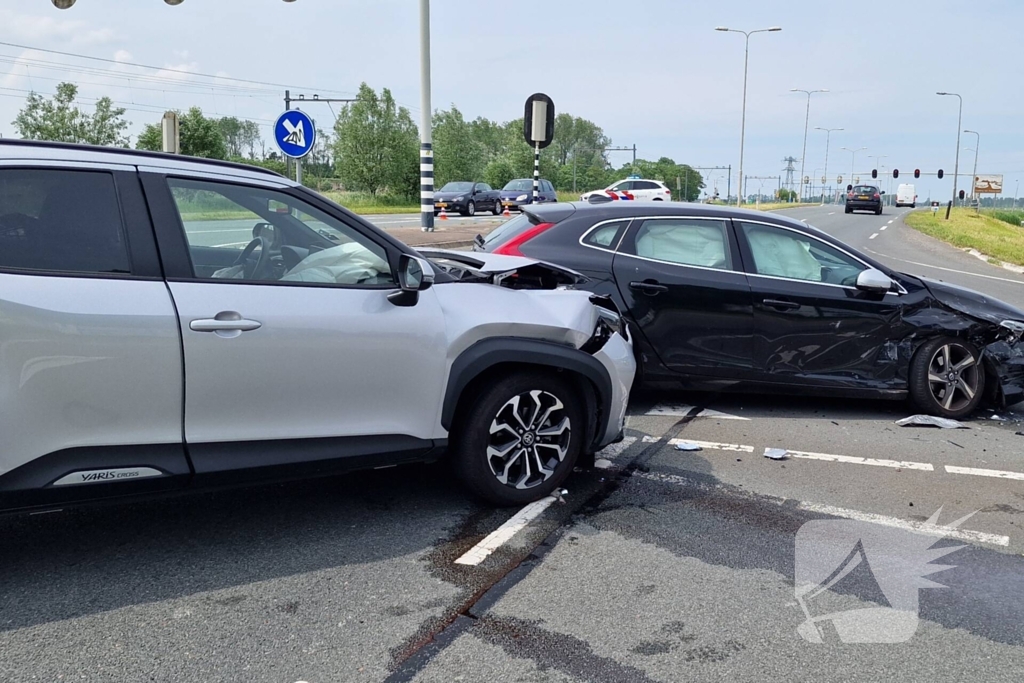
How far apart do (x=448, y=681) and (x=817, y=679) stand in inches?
49.7

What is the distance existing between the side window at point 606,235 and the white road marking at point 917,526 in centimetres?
268

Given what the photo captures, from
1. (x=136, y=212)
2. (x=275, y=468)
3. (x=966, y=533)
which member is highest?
(x=136, y=212)

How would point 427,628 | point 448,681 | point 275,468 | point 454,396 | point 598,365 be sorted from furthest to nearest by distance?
point 598,365
point 454,396
point 275,468
point 427,628
point 448,681

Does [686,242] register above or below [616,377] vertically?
above

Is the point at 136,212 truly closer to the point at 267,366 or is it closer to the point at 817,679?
the point at 267,366

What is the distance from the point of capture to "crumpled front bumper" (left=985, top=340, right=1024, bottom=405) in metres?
6.57

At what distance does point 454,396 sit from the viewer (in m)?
4.15

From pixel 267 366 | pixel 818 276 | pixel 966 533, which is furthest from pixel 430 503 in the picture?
pixel 818 276

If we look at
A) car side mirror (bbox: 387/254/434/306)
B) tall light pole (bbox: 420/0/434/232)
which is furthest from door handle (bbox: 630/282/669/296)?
tall light pole (bbox: 420/0/434/232)

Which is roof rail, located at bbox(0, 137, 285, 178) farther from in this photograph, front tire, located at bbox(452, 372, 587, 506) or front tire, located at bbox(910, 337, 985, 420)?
front tire, located at bbox(910, 337, 985, 420)

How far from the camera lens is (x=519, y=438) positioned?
4.45 m

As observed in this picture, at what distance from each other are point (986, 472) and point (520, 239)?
3.65m

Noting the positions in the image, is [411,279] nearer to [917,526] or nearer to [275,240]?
[275,240]

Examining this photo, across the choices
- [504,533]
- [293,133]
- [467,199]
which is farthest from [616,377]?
[467,199]
